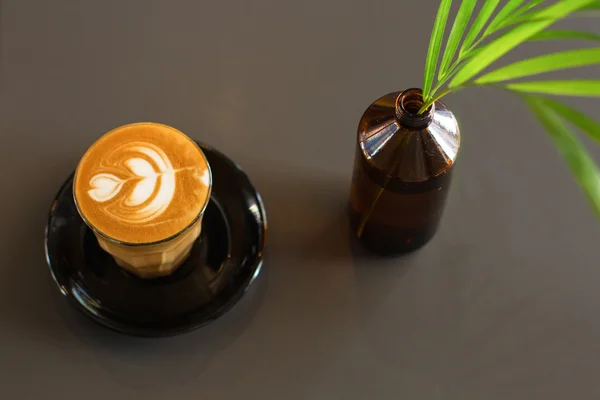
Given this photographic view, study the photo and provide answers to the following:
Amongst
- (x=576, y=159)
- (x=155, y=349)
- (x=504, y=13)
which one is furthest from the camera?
(x=155, y=349)

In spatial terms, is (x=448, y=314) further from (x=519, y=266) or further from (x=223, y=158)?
(x=223, y=158)

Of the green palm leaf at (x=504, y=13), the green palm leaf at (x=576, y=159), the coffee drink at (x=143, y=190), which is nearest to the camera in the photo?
the green palm leaf at (x=576, y=159)

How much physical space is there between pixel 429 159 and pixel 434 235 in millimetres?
211

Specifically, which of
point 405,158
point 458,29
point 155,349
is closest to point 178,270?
point 155,349

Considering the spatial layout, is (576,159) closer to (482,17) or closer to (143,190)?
(482,17)

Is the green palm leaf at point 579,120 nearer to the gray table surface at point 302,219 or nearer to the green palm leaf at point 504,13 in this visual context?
the green palm leaf at point 504,13

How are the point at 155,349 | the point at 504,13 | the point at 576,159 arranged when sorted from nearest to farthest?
1. the point at 576,159
2. the point at 504,13
3. the point at 155,349

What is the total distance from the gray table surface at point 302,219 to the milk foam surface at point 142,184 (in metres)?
0.17

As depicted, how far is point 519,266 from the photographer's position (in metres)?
0.91

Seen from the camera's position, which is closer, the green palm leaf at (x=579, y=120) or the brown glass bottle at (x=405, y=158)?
the green palm leaf at (x=579, y=120)

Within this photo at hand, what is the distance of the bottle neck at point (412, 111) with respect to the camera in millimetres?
701

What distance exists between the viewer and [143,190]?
769mm

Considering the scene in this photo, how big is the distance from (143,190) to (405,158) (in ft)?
0.94

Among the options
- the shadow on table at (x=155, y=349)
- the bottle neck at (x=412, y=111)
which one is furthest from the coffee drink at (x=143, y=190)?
the bottle neck at (x=412, y=111)
